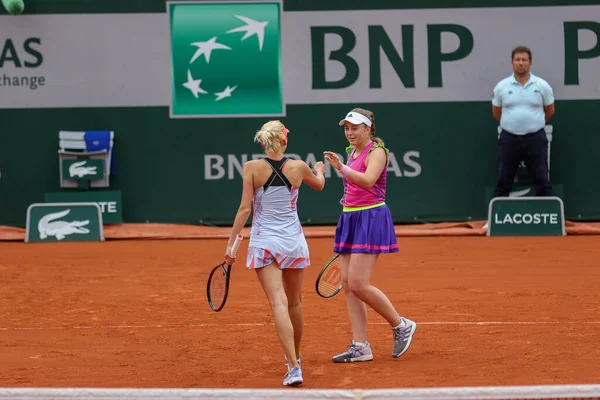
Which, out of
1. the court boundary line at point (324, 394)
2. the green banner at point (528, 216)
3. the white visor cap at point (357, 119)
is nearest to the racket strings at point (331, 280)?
the white visor cap at point (357, 119)

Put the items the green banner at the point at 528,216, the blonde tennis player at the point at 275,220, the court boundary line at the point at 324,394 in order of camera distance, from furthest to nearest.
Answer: the green banner at the point at 528,216 < the blonde tennis player at the point at 275,220 < the court boundary line at the point at 324,394

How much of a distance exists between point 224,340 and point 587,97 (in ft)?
23.8

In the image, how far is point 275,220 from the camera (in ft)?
20.1

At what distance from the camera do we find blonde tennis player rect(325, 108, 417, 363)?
255 inches

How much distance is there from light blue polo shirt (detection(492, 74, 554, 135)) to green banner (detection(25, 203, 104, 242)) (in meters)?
4.87

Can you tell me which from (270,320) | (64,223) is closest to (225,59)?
(64,223)

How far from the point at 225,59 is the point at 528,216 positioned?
402cm

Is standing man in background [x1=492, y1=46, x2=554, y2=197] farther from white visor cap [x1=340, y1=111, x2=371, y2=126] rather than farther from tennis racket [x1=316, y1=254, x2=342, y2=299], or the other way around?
white visor cap [x1=340, y1=111, x2=371, y2=126]

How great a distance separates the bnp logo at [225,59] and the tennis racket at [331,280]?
6.21 m

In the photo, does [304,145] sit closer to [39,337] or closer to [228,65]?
[228,65]

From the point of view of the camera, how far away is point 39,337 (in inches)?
298

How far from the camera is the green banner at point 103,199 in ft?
43.0

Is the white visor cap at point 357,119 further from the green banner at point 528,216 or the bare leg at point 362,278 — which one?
the green banner at point 528,216

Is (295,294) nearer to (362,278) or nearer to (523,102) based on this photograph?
(362,278)
